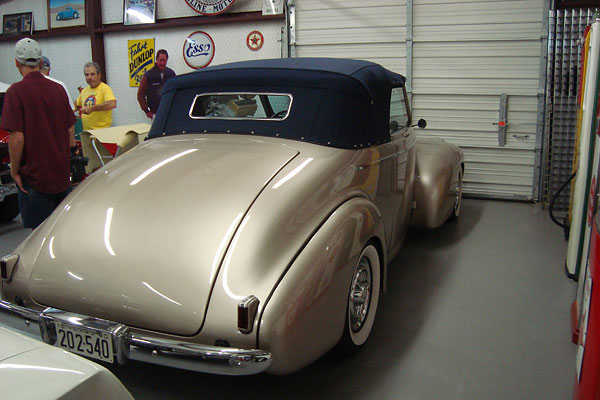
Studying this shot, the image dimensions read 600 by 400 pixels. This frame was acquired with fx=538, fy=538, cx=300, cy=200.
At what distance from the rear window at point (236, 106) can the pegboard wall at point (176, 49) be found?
451 cm

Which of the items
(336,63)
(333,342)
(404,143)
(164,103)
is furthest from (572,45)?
(333,342)

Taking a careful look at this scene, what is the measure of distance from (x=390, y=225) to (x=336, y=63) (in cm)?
115

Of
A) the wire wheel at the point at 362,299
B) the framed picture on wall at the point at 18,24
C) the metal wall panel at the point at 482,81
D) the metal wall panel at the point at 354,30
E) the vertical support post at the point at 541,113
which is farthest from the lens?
the framed picture on wall at the point at 18,24

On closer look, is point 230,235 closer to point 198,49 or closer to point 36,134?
point 36,134

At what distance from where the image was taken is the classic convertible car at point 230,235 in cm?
227

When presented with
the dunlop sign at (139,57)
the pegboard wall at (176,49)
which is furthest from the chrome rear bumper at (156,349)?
the dunlop sign at (139,57)

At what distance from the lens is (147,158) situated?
3.13m

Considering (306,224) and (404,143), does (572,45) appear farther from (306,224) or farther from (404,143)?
(306,224)

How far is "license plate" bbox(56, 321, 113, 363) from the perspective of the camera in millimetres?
2287

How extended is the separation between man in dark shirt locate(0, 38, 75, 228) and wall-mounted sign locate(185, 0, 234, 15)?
215 inches

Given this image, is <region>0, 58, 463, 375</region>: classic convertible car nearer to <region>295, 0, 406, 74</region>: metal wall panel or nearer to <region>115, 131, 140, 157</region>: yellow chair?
<region>115, 131, 140, 157</region>: yellow chair

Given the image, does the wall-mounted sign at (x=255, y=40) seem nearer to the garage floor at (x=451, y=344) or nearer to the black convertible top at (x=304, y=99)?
the garage floor at (x=451, y=344)

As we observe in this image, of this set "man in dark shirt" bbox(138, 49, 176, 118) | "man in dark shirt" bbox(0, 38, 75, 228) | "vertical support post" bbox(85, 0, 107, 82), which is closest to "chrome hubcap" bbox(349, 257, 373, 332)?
"man in dark shirt" bbox(0, 38, 75, 228)

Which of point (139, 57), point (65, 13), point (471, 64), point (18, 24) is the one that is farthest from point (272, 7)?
point (18, 24)
